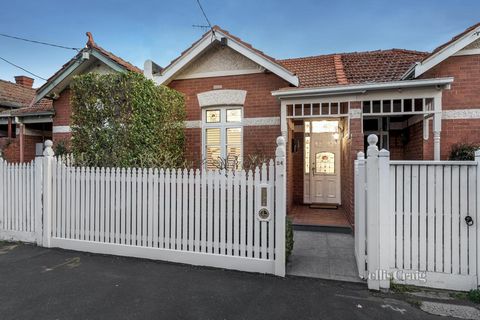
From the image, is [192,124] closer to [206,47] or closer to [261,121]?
[261,121]

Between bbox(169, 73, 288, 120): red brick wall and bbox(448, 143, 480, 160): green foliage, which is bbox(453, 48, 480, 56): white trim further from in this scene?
bbox(169, 73, 288, 120): red brick wall

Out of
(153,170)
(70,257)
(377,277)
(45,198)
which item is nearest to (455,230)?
(377,277)

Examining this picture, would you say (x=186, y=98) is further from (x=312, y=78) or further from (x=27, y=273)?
(x=27, y=273)

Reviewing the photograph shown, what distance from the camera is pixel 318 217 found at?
7266mm

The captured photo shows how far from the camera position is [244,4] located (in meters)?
11.4

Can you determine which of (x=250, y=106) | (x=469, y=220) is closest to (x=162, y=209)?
(x=250, y=106)

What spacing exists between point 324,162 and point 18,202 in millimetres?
8290

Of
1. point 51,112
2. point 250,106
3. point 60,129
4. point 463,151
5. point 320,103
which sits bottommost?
point 463,151

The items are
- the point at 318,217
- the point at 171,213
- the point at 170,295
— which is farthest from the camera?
the point at 318,217

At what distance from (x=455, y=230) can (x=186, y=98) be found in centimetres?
711

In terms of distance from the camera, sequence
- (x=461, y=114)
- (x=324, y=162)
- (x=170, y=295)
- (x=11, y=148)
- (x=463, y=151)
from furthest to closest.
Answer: (x=11, y=148)
(x=324, y=162)
(x=461, y=114)
(x=463, y=151)
(x=170, y=295)

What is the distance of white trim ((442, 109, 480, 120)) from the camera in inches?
258

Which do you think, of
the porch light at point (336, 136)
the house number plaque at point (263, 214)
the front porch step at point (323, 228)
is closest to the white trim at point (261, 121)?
the porch light at point (336, 136)

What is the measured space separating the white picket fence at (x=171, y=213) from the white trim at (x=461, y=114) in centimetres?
513
